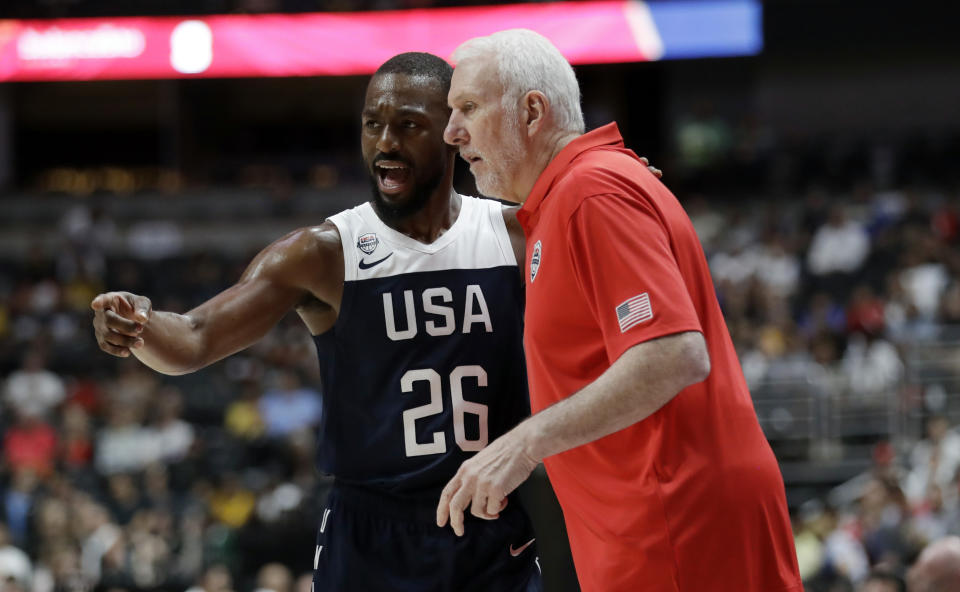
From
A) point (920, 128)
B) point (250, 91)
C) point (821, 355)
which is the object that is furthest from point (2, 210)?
point (920, 128)

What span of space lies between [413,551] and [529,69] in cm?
144

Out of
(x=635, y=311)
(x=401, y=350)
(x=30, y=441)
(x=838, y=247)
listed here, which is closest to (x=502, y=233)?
(x=401, y=350)

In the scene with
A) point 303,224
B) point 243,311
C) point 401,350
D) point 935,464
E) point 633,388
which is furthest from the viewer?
point 303,224

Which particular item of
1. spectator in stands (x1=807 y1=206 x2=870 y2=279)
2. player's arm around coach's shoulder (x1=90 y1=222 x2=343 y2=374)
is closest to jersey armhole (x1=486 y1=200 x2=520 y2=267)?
player's arm around coach's shoulder (x1=90 y1=222 x2=343 y2=374)

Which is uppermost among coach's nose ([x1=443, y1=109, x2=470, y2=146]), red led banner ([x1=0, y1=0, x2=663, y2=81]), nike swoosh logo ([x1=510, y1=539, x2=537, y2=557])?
red led banner ([x1=0, y1=0, x2=663, y2=81])

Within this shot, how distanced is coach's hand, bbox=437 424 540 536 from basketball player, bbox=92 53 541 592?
80cm

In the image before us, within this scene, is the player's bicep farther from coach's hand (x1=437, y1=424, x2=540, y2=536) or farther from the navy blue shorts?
coach's hand (x1=437, y1=424, x2=540, y2=536)

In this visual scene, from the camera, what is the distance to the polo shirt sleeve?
2.26 meters

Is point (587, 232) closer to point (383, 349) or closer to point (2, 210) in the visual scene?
point (383, 349)

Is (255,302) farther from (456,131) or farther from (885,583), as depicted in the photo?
(885,583)

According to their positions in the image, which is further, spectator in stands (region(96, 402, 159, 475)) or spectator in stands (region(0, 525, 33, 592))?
spectator in stands (region(96, 402, 159, 475))

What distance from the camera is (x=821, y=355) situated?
1123cm

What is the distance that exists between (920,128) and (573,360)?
59.3 ft

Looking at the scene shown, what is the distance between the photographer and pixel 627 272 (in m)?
2.31
